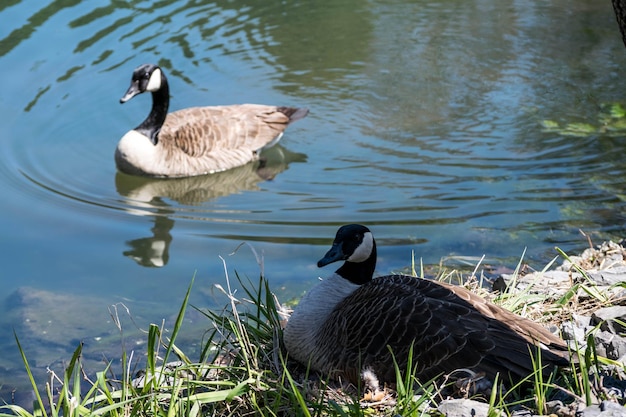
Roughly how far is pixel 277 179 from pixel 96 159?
223 cm

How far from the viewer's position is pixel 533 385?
14.0 feet

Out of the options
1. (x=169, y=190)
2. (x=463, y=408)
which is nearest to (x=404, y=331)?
(x=463, y=408)

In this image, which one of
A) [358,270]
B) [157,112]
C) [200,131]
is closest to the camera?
[358,270]

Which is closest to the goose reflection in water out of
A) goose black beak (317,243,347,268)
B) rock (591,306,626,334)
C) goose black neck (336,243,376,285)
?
goose black neck (336,243,376,285)

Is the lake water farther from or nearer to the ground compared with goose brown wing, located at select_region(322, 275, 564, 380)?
nearer to the ground

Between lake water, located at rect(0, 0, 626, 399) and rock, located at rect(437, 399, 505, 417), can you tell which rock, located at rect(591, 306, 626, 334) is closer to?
rock, located at rect(437, 399, 505, 417)

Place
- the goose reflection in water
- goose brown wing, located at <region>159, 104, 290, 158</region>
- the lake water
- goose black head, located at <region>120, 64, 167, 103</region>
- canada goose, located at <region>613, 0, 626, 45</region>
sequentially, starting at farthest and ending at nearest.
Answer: goose brown wing, located at <region>159, 104, 290, 158</region>
goose black head, located at <region>120, 64, 167, 103</region>
the goose reflection in water
the lake water
canada goose, located at <region>613, 0, 626, 45</region>

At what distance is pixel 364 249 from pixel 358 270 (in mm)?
167

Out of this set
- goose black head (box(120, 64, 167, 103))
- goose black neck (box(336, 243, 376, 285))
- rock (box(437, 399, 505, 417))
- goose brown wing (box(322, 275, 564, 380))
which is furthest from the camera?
goose black head (box(120, 64, 167, 103))

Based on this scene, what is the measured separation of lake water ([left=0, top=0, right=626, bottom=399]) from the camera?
7.99 meters

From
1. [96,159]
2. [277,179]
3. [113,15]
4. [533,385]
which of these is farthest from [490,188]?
[113,15]

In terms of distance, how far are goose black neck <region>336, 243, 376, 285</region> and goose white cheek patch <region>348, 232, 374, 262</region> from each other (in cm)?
5

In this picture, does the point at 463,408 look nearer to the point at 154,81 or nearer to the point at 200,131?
the point at 200,131

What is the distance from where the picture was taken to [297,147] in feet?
36.6
